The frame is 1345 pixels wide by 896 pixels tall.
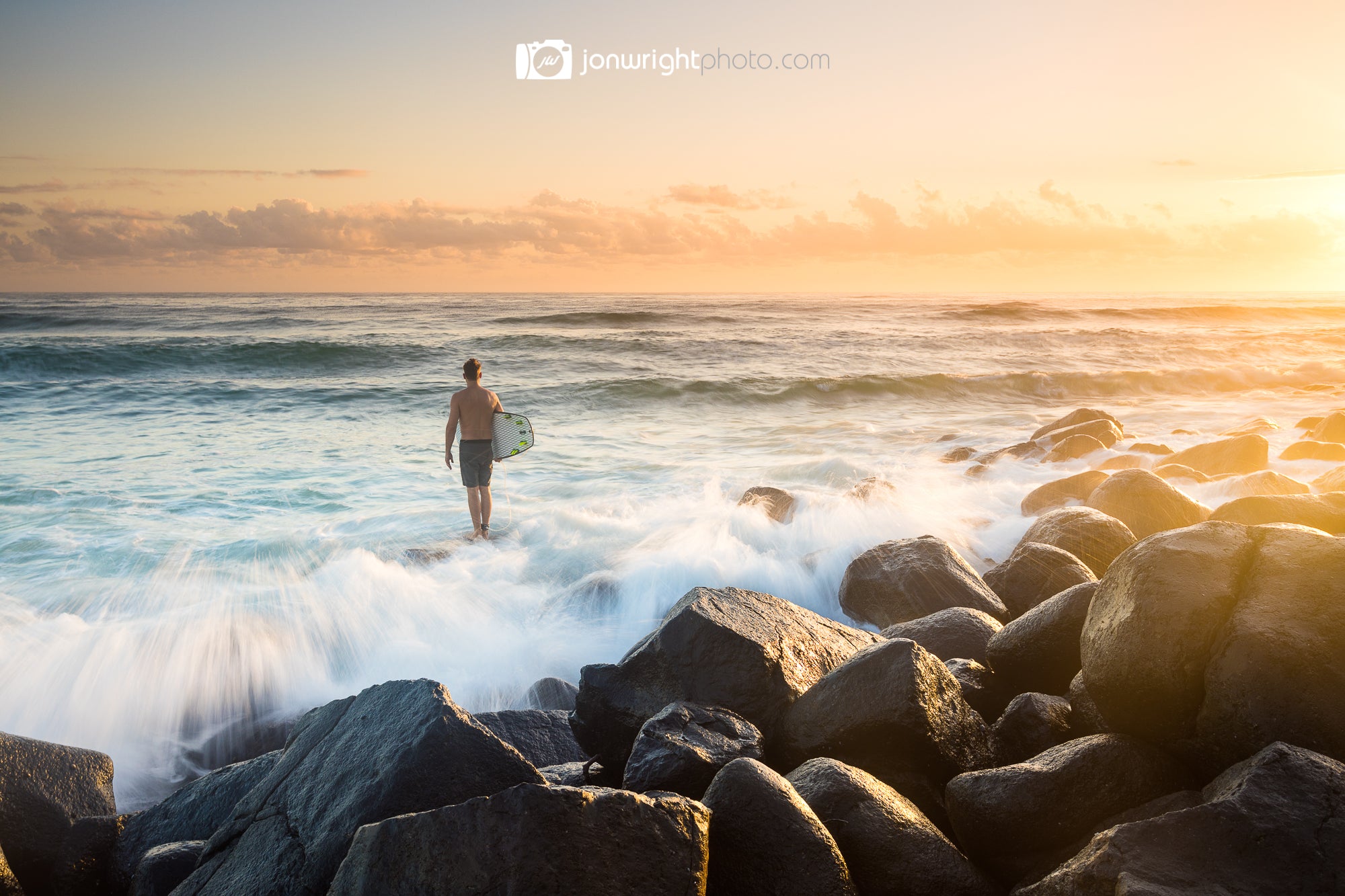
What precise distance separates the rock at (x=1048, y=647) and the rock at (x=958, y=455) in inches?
311

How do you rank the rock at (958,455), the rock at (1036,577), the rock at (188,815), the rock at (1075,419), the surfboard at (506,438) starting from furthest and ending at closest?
the rock at (1075,419) < the rock at (958,455) < the surfboard at (506,438) < the rock at (1036,577) < the rock at (188,815)

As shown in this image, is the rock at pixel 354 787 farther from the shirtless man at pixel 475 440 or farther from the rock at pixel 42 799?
the shirtless man at pixel 475 440

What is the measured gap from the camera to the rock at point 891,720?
8.96 feet

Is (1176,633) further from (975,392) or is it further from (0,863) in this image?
(975,392)

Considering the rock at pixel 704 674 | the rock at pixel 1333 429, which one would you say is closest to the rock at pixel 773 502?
the rock at pixel 704 674

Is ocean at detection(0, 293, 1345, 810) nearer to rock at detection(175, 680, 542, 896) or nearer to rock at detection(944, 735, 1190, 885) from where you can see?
rock at detection(175, 680, 542, 896)

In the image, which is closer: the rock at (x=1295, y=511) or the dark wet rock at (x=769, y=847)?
the dark wet rock at (x=769, y=847)

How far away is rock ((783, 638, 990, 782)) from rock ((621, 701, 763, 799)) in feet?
0.79

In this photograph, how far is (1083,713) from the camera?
114 inches

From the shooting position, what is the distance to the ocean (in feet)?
18.2

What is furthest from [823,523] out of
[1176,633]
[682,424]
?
[682,424]

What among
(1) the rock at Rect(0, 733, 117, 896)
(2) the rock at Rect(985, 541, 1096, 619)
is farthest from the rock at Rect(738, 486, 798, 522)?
(1) the rock at Rect(0, 733, 117, 896)

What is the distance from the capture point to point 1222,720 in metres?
2.35

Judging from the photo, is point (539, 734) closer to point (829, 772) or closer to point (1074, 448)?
point (829, 772)
